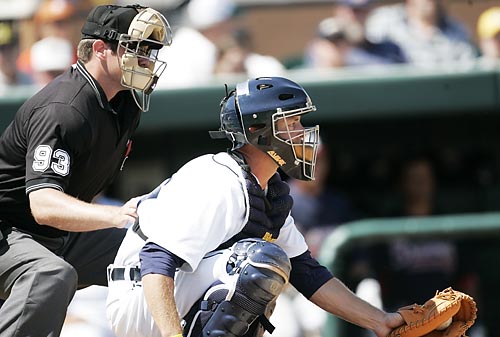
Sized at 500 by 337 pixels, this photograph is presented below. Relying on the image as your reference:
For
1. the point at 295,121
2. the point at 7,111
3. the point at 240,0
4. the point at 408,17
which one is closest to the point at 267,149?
the point at 295,121

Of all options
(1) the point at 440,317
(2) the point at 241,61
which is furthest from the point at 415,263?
(1) the point at 440,317

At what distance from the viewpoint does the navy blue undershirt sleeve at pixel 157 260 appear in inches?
152

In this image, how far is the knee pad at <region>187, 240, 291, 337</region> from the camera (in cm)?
400

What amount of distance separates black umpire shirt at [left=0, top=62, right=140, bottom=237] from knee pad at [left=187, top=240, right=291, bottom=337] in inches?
29.5

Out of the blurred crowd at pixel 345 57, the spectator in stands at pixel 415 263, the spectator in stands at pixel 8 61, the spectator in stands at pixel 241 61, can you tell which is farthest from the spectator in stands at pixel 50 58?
the spectator in stands at pixel 415 263

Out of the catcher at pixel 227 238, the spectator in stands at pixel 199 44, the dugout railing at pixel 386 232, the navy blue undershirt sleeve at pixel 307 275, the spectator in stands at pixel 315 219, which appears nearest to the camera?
the catcher at pixel 227 238

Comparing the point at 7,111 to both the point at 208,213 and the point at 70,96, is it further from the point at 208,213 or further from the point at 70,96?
the point at 208,213

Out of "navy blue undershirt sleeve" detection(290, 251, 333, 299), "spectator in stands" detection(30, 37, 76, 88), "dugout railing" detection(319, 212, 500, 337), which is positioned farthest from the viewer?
"spectator in stands" detection(30, 37, 76, 88)

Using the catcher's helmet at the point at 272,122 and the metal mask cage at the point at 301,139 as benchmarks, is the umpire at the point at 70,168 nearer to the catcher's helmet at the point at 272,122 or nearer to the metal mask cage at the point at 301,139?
the catcher's helmet at the point at 272,122

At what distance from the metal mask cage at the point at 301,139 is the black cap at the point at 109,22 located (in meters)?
0.87

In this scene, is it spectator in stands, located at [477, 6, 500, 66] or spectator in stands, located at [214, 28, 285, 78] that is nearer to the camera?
spectator in stands, located at [214, 28, 285, 78]

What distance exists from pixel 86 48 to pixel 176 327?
149 centimetres

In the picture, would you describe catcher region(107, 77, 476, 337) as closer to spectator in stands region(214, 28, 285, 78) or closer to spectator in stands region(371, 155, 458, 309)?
spectator in stands region(371, 155, 458, 309)

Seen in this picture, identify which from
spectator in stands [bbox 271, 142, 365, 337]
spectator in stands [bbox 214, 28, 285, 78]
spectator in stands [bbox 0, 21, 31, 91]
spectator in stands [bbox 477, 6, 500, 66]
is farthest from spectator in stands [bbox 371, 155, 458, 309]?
spectator in stands [bbox 0, 21, 31, 91]
